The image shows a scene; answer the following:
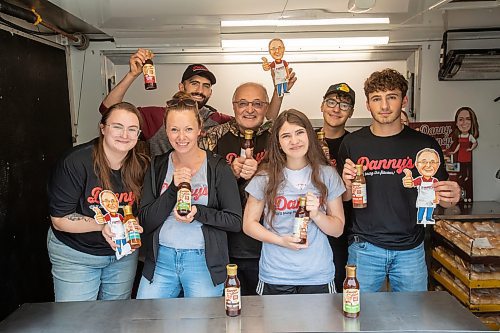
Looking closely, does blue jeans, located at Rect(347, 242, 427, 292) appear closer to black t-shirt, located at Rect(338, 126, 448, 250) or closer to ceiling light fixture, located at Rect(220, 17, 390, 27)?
black t-shirt, located at Rect(338, 126, 448, 250)

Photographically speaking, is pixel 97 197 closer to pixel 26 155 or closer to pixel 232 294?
pixel 232 294

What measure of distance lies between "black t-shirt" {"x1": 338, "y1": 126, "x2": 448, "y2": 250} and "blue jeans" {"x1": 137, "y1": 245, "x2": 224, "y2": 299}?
2.77ft

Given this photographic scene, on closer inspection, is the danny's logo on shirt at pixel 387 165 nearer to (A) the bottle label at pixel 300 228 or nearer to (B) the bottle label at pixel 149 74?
(A) the bottle label at pixel 300 228

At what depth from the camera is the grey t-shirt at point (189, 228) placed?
2.32 metres

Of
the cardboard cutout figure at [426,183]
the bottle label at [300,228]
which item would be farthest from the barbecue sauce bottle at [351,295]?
the cardboard cutout figure at [426,183]

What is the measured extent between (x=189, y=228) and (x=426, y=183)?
115 centimetres

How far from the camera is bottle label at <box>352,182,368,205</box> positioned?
93.2 inches

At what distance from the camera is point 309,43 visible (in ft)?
12.2

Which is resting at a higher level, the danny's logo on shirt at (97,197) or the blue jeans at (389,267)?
the danny's logo on shirt at (97,197)

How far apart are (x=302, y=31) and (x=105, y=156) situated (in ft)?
6.16

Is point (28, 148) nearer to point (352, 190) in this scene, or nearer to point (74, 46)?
point (74, 46)

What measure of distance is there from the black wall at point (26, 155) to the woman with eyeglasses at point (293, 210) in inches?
59.8

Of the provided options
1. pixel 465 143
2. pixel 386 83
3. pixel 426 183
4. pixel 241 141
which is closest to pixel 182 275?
pixel 241 141

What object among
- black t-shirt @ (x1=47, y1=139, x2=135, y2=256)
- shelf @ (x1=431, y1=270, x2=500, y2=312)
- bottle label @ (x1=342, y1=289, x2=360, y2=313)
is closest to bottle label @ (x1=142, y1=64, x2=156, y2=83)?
black t-shirt @ (x1=47, y1=139, x2=135, y2=256)
